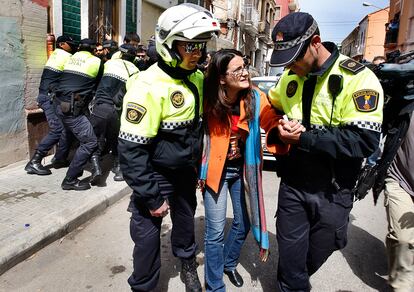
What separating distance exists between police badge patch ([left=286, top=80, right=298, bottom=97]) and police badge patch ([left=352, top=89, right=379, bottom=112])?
414 mm

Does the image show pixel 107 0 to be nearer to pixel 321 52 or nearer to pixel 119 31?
pixel 119 31

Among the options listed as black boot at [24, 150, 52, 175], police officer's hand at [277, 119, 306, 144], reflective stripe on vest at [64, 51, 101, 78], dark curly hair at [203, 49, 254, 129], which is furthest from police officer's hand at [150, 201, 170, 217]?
black boot at [24, 150, 52, 175]

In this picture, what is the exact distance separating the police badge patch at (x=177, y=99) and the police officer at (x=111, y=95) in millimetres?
2857

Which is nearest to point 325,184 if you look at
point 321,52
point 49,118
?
point 321,52

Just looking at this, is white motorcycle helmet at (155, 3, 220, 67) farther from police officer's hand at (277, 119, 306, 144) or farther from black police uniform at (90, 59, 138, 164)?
black police uniform at (90, 59, 138, 164)

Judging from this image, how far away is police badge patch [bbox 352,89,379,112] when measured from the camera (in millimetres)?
1920

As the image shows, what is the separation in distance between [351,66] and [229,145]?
38.6 inches

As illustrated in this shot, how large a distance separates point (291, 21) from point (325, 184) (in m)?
0.98

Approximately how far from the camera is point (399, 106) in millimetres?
2473

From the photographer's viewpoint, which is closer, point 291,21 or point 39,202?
point 291,21

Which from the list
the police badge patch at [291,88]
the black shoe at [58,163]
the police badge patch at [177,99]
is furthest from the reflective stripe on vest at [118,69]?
the police badge patch at [291,88]

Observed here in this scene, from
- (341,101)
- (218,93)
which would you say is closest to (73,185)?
(218,93)

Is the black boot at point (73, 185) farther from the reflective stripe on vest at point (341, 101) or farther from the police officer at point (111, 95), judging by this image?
the reflective stripe on vest at point (341, 101)

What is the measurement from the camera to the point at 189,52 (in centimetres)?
226
